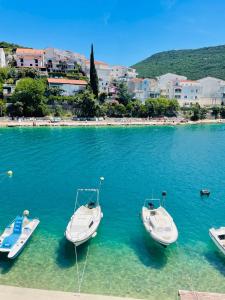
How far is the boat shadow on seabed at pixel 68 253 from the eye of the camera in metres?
20.1

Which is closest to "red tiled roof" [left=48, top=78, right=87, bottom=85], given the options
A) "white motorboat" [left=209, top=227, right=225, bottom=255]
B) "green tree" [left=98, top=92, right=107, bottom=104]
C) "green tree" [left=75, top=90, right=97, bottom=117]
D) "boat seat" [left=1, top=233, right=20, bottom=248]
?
"green tree" [left=98, top=92, right=107, bottom=104]

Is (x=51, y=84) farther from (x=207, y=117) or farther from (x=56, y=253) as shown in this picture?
(x=56, y=253)

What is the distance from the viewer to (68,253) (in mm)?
21219

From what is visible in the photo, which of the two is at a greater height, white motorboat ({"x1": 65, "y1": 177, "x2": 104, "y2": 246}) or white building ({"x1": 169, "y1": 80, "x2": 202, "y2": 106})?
white building ({"x1": 169, "y1": 80, "x2": 202, "y2": 106})

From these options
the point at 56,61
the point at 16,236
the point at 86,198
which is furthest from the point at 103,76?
the point at 16,236

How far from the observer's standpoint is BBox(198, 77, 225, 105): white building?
145625 millimetres

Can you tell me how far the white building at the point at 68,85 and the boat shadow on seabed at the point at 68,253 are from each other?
295 ft

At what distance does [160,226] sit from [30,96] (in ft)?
261

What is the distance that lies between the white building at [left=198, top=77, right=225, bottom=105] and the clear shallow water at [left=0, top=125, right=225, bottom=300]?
89539 mm

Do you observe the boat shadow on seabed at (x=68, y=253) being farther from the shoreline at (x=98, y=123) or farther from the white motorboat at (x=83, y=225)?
the shoreline at (x=98, y=123)

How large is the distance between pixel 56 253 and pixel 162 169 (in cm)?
2711

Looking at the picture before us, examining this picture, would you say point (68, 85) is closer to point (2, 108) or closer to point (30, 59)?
point (30, 59)

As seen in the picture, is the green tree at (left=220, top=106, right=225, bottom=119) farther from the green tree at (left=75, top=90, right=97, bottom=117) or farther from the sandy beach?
the green tree at (left=75, top=90, right=97, bottom=117)

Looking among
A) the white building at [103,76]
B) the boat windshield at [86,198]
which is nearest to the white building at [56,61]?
the white building at [103,76]
